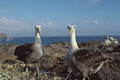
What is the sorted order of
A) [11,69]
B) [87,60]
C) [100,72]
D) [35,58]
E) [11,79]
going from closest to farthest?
[11,79]
[11,69]
[87,60]
[100,72]
[35,58]

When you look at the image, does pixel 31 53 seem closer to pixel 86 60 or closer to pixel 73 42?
pixel 73 42

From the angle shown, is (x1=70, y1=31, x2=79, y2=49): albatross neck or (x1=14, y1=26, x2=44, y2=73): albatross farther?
(x1=14, y1=26, x2=44, y2=73): albatross

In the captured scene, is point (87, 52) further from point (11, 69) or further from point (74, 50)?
point (11, 69)

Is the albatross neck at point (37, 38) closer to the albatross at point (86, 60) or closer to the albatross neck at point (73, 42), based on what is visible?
the albatross neck at point (73, 42)

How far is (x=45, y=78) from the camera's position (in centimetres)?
422

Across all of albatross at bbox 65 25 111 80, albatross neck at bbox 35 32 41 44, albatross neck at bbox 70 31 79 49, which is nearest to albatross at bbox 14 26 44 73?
albatross neck at bbox 35 32 41 44

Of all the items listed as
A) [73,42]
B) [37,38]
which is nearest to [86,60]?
[73,42]

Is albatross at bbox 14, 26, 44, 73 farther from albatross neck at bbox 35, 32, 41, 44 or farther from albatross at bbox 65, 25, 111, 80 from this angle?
albatross at bbox 65, 25, 111, 80

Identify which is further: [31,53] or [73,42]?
[31,53]

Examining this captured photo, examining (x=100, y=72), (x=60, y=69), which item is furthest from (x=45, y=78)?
(x=60, y=69)

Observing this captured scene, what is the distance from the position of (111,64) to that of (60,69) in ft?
6.75

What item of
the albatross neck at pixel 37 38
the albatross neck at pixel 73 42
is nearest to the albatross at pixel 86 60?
the albatross neck at pixel 73 42

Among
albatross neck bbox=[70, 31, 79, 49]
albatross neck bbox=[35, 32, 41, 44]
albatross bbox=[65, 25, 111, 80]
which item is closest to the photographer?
albatross bbox=[65, 25, 111, 80]

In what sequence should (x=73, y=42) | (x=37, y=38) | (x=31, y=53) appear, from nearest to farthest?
(x=73, y=42) → (x=31, y=53) → (x=37, y=38)
